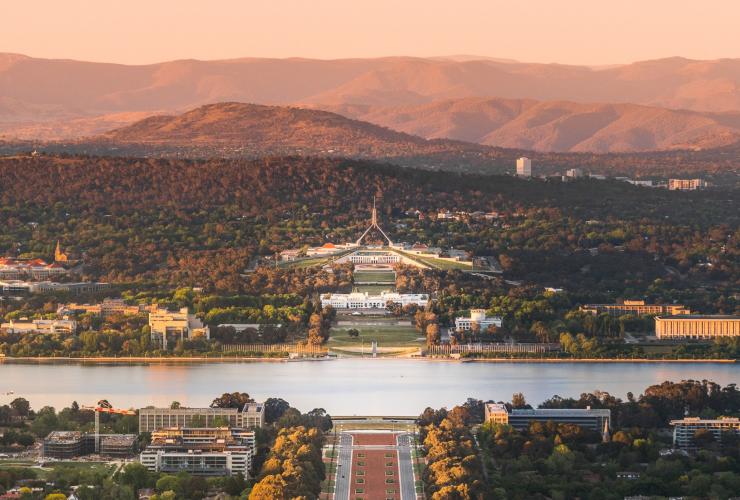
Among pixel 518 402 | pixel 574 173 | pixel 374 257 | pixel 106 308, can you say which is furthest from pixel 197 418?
pixel 574 173

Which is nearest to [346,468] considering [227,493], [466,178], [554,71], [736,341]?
[227,493]

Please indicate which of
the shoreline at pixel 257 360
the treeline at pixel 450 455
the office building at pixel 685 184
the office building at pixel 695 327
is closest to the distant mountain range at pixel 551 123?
the office building at pixel 685 184

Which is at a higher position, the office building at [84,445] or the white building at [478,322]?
the white building at [478,322]

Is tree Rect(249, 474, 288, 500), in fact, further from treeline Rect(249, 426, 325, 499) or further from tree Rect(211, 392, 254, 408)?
tree Rect(211, 392, 254, 408)

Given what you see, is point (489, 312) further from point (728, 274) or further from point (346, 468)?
point (346, 468)

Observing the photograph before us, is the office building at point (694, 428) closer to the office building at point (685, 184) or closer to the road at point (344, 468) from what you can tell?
the road at point (344, 468)

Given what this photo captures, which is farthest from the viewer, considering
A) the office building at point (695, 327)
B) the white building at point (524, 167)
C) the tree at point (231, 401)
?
the white building at point (524, 167)
